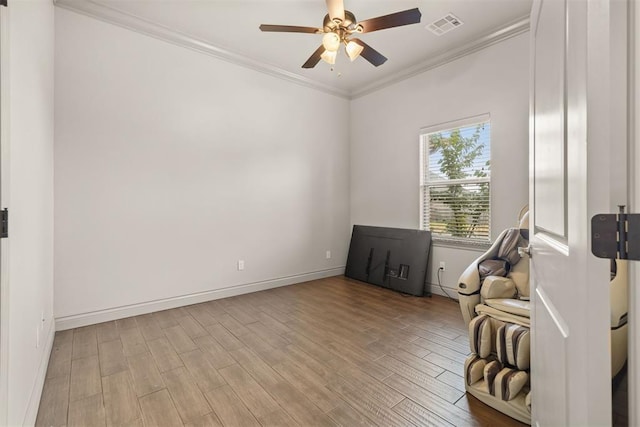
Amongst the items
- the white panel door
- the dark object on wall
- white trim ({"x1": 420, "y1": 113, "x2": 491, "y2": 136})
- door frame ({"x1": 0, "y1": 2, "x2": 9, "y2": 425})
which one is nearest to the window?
white trim ({"x1": 420, "y1": 113, "x2": 491, "y2": 136})

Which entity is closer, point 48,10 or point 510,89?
point 48,10

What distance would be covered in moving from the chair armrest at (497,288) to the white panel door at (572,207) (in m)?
0.74

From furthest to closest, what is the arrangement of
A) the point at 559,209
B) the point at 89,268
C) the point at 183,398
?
the point at 89,268, the point at 183,398, the point at 559,209

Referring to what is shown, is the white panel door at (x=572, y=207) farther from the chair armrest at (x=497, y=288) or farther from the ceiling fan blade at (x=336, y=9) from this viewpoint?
the ceiling fan blade at (x=336, y=9)

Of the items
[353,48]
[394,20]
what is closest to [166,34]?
[353,48]

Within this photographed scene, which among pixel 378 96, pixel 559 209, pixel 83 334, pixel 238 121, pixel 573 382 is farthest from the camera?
pixel 378 96

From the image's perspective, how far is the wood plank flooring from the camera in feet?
5.29

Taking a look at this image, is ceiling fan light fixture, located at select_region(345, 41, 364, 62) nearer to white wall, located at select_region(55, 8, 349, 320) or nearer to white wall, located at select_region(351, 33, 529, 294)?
white wall, located at select_region(351, 33, 529, 294)

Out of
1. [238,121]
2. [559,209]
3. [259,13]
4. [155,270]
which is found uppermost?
[259,13]

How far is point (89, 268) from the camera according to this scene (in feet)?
9.13

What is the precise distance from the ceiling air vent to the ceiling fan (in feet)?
2.72

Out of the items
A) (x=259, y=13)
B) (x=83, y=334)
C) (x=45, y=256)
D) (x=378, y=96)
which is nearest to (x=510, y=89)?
(x=378, y=96)

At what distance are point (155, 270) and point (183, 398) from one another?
1757 mm

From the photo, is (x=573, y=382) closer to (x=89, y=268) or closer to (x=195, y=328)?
(x=195, y=328)
